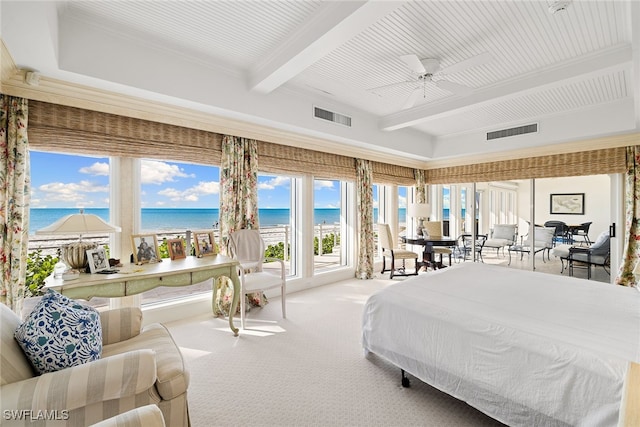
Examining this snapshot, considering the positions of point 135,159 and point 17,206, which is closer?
point 17,206

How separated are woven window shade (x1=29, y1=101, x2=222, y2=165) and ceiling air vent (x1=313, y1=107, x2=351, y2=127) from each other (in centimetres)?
140

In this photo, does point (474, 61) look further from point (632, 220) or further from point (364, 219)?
point (632, 220)

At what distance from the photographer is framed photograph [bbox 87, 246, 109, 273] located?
239 cm

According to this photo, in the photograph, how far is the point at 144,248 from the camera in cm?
291

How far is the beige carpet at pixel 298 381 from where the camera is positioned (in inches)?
72.1

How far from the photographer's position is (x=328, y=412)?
1871 millimetres

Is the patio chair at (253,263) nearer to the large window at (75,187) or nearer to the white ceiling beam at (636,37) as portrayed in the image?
the large window at (75,187)

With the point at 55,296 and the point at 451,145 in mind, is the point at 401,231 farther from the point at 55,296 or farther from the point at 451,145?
the point at 55,296

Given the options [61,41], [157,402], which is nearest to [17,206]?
[61,41]

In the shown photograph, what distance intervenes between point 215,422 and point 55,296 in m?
1.16

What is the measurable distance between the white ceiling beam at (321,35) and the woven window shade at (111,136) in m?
1.11

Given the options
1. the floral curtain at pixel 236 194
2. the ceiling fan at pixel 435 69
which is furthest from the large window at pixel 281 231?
the ceiling fan at pixel 435 69

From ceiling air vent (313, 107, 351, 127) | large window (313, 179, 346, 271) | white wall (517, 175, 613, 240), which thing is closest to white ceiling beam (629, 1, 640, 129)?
white wall (517, 175, 613, 240)

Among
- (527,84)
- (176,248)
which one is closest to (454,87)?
(527,84)
